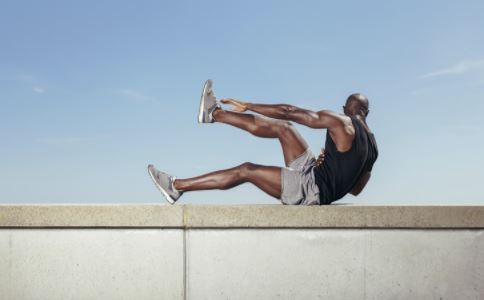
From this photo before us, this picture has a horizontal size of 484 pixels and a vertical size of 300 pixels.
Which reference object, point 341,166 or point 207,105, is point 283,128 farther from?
point 207,105

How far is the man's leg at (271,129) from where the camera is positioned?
6.88m

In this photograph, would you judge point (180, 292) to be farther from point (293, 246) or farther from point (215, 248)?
point (293, 246)

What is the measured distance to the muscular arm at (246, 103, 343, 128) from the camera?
6621 millimetres

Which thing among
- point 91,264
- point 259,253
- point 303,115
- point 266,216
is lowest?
point 91,264

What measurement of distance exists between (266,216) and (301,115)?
1.34m

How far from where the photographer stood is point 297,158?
6.95 m

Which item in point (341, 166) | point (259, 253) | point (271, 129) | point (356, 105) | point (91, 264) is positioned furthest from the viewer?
point (356, 105)

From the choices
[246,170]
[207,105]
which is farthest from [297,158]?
[207,105]

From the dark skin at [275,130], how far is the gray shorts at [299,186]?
10cm

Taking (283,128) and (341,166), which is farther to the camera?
(283,128)

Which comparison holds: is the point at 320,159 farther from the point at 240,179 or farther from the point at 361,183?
the point at 240,179

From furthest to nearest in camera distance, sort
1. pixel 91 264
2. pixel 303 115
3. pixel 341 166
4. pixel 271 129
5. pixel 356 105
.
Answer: pixel 356 105
pixel 271 129
pixel 341 166
pixel 303 115
pixel 91 264

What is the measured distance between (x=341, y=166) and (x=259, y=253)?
60.3 inches

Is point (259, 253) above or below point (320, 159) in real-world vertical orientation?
below
